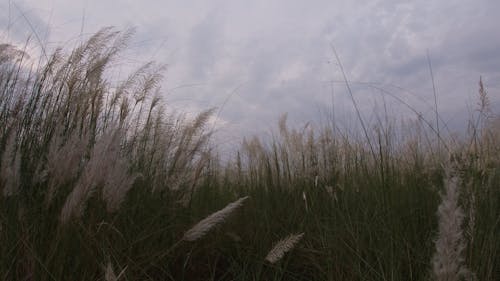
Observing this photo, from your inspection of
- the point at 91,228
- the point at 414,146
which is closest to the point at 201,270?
the point at 91,228

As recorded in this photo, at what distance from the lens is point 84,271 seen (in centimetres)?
156

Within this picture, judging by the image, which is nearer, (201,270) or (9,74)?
(201,270)

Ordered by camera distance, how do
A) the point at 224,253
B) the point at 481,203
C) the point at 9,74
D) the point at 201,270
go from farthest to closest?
the point at 9,74, the point at 224,253, the point at 201,270, the point at 481,203

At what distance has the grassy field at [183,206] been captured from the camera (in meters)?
1.41

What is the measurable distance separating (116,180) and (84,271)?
40 centimetres

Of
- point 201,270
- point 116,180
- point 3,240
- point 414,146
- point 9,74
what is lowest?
point 201,270

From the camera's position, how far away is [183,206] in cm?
245

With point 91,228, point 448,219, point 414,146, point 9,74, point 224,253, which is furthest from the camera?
point 414,146

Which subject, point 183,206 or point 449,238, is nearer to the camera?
point 449,238

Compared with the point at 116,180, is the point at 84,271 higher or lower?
lower

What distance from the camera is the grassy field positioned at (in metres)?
1.41

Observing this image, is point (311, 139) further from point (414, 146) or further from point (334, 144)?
point (414, 146)

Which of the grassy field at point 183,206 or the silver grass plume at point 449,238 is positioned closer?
the silver grass plume at point 449,238

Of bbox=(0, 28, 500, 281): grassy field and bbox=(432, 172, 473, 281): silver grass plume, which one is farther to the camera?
bbox=(0, 28, 500, 281): grassy field
